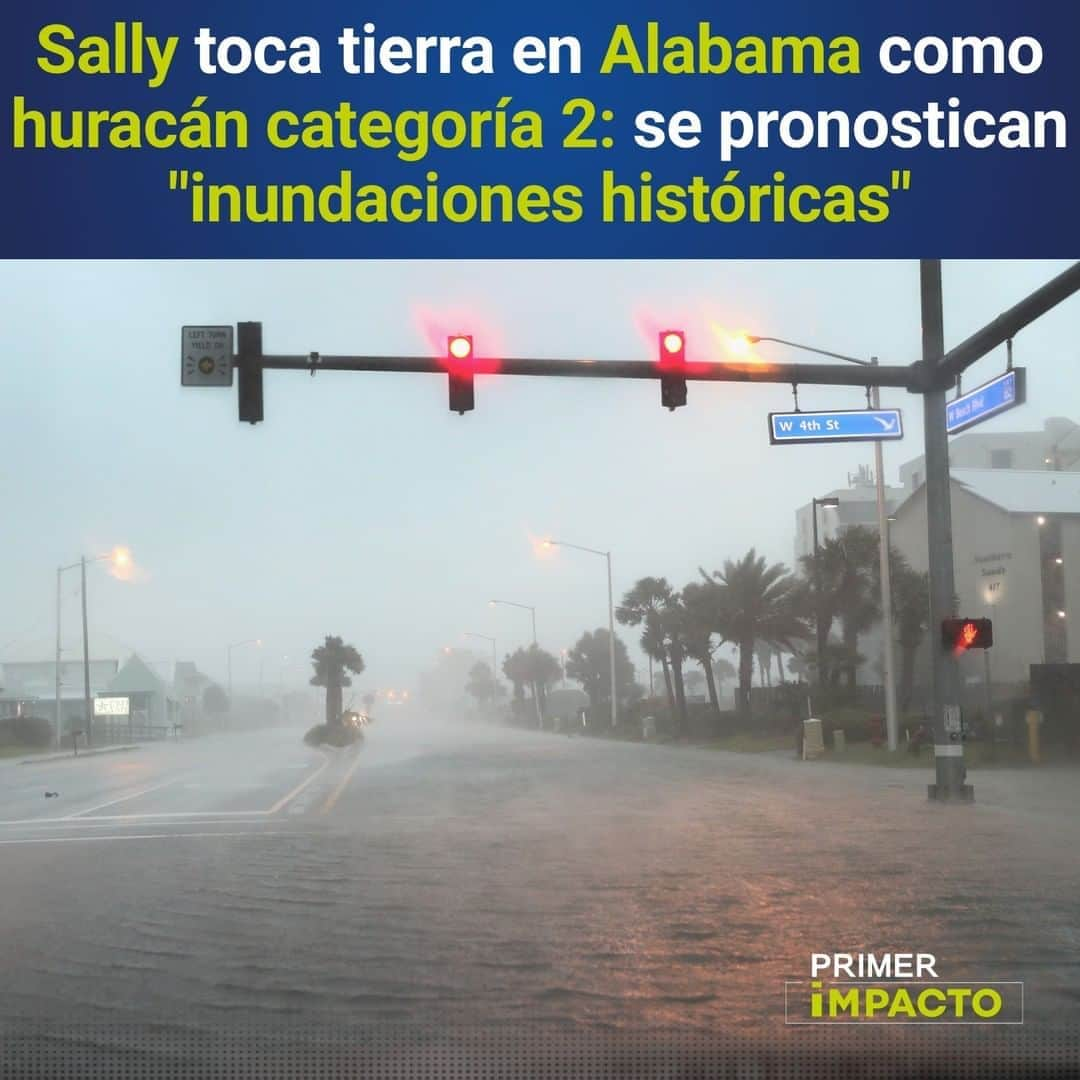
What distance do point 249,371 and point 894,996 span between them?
10659 mm

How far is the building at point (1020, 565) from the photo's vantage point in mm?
45375

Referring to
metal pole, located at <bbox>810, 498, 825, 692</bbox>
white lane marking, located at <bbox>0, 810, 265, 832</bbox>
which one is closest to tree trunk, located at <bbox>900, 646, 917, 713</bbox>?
metal pole, located at <bbox>810, 498, 825, 692</bbox>

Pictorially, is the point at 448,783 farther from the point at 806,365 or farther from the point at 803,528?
the point at 803,528

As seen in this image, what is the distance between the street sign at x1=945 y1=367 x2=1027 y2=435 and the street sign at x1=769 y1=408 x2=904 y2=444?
1100 mm

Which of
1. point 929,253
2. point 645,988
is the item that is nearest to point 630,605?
point 929,253

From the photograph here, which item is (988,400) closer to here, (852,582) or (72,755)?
(852,582)

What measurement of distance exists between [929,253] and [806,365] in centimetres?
473

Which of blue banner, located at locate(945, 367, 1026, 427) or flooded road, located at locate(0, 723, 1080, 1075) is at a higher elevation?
blue banner, located at locate(945, 367, 1026, 427)

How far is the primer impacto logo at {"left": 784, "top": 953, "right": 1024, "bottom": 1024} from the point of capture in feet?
23.4

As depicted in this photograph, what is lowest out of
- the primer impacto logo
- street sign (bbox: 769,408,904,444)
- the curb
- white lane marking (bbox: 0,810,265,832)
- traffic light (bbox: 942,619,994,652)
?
the curb

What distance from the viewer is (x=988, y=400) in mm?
18172

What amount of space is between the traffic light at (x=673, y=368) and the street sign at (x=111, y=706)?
78850 mm

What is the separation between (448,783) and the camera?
27969 millimetres

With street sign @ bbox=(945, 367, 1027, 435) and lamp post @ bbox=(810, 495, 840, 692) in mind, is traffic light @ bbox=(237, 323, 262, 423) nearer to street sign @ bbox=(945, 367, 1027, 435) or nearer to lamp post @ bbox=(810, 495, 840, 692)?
street sign @ bbox=(945, 367, 1027, 435)
